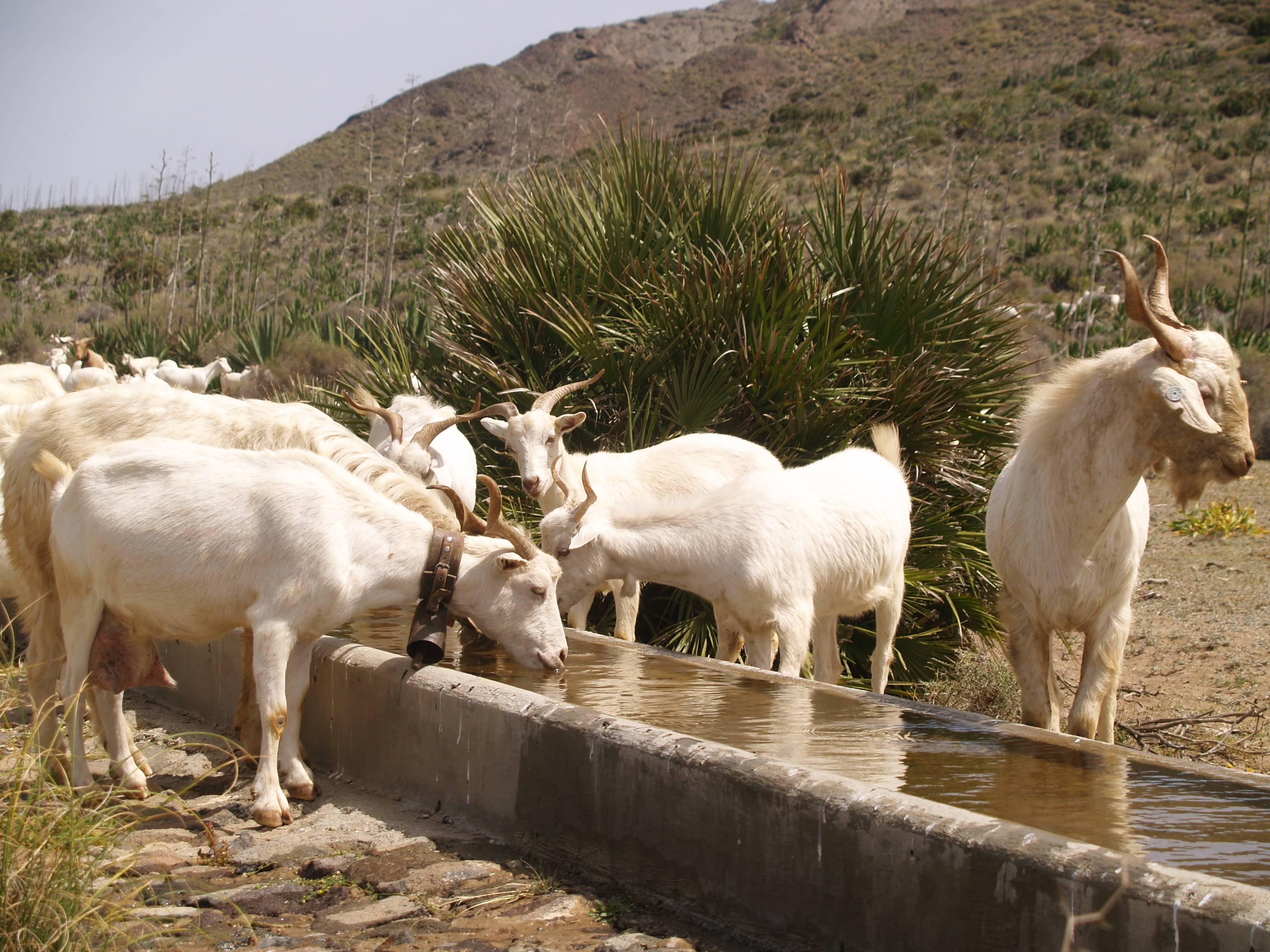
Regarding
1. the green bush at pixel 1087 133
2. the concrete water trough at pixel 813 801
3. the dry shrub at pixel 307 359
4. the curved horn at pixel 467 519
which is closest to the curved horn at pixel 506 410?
the curved horn at pixel 467 519

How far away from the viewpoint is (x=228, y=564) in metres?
5.16

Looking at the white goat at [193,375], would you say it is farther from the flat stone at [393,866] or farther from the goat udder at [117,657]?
the flat stone at [393,866]

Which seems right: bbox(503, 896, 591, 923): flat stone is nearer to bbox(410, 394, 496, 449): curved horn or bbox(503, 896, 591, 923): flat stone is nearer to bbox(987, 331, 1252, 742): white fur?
bbox(987, 331, 1252, 742): white fur

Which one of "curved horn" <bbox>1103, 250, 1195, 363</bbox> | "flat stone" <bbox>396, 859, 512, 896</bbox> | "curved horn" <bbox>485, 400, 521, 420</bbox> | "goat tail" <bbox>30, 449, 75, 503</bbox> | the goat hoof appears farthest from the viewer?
"curved horn" <bbox>485, 400, 521, 420</bbox>

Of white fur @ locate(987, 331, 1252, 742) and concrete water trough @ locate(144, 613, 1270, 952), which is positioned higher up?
white fur @ locate(987, 331, 1252, 742)

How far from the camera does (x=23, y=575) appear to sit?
5.90 metres

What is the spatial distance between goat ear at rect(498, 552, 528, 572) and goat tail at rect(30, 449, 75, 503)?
1974 millimetres

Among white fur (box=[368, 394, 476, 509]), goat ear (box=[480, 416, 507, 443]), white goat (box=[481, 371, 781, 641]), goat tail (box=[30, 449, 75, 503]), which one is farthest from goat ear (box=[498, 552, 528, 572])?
goat ear (box=[480, 416, 507, 443])

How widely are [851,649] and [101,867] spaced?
6.68 meters

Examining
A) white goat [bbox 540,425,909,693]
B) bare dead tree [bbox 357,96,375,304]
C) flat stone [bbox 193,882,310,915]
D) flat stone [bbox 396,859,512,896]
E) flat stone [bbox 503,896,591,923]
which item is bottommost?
flat stone [bbox 193,882,310,915]

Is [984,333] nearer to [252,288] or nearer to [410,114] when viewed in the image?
[410,114]

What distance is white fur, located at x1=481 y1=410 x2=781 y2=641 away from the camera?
324 inches

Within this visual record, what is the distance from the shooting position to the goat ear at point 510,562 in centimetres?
560

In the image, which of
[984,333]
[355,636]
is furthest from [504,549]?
[984,333]
